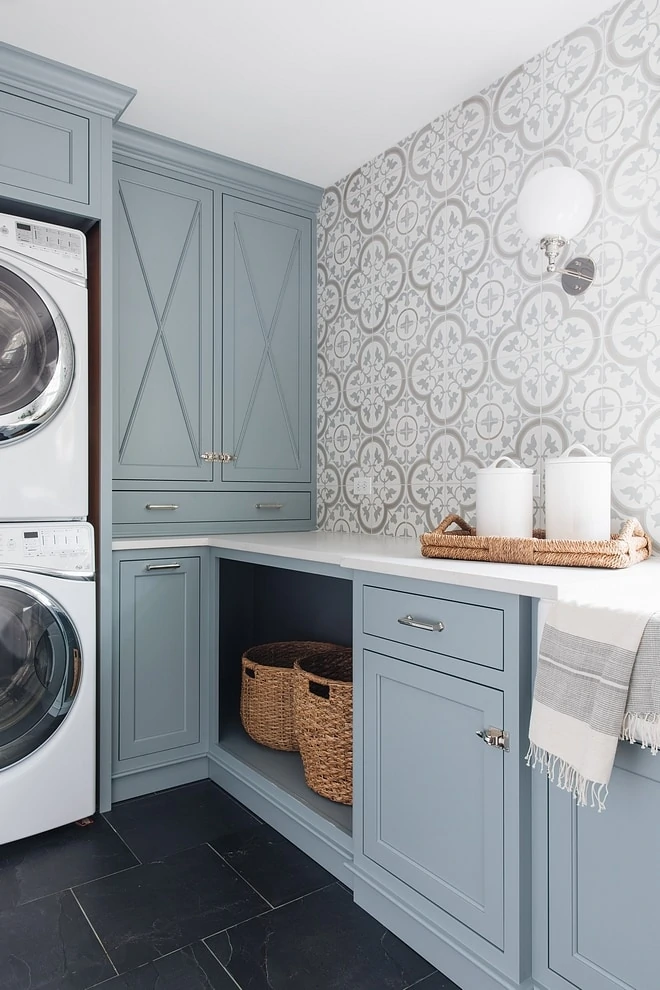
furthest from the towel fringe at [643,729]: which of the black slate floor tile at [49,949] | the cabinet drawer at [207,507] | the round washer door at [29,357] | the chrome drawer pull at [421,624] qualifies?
the cabinet drawer at [207,507]

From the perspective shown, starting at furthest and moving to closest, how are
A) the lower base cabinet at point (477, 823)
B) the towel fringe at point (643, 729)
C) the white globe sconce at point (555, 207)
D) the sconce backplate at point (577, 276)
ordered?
the sconce backplate at point (577, 276)
the white globe sconce at point (555, 207)
the lower base cabinet at point (477, 823)
the towel fringe at point (643, 729)

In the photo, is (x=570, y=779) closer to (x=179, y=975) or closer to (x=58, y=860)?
(x=179, y=975)

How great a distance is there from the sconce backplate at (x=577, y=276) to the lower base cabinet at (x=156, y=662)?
A: 153 cm

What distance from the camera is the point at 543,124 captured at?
197 centimetres

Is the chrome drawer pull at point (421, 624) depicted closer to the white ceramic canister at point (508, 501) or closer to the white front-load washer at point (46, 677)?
the white ceramic canister at point (508, 501)

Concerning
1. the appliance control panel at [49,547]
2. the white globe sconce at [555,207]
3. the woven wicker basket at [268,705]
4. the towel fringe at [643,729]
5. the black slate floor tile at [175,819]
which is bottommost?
the black slate floor tile at [175,819]

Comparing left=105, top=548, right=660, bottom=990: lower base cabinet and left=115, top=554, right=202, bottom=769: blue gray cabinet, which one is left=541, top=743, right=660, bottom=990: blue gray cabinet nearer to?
left=105, top=548, right=660, bottom=990: lower base cabinet

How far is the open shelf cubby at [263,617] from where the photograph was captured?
262 cm

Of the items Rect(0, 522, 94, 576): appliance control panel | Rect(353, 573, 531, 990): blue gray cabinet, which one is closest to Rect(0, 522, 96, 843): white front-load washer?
Rect(0, 522, 94, 576): appliance control panel

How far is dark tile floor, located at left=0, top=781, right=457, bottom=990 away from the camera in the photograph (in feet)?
4.75

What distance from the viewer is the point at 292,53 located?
1997 mm

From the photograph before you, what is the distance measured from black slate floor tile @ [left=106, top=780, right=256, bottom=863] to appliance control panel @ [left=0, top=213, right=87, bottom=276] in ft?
5.78

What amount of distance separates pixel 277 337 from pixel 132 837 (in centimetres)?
195

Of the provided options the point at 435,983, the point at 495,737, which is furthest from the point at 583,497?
the point at 435,983
